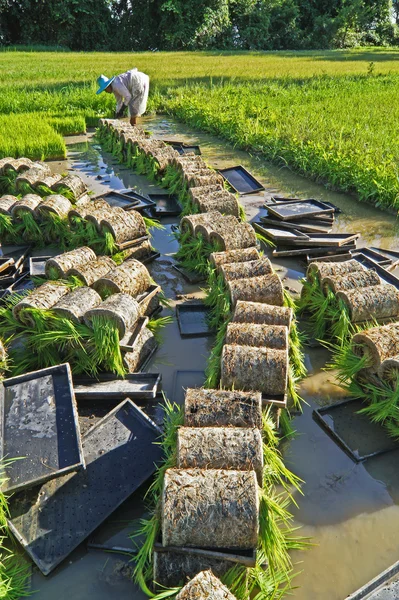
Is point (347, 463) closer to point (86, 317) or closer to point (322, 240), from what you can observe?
point (86, 317)

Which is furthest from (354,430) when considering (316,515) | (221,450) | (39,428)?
(39,428)

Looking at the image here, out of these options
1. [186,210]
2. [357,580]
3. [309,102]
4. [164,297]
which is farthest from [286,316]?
[309,102]

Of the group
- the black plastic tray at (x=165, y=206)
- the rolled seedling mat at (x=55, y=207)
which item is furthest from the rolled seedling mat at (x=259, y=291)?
the black plastic tray at (x=165, y=206)

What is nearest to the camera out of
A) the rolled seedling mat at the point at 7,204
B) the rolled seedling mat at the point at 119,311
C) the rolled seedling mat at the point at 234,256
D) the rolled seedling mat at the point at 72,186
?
the rolled seedling mat at the point at 119,311

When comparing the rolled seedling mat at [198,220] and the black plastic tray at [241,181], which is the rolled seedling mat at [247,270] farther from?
the black plastic tray at [241,181]

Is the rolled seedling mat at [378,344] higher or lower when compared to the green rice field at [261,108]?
lower

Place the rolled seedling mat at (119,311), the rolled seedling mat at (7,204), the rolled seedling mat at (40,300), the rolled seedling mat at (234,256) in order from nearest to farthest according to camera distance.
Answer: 1. the rolled seedling mat at (119,311)
2. the rolled seedling mat at (40,300)
3. the rolled seedling mat at (234,256)
4. the rolled seedling mat at (7,204)

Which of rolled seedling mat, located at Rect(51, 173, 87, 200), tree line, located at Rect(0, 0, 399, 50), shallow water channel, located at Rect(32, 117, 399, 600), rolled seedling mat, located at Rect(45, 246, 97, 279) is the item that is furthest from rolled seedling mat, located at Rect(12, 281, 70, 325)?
tree line, located at Rect(0, 0, 399, 50)

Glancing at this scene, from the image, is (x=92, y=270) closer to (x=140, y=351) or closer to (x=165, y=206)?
(x=140, y=351)
